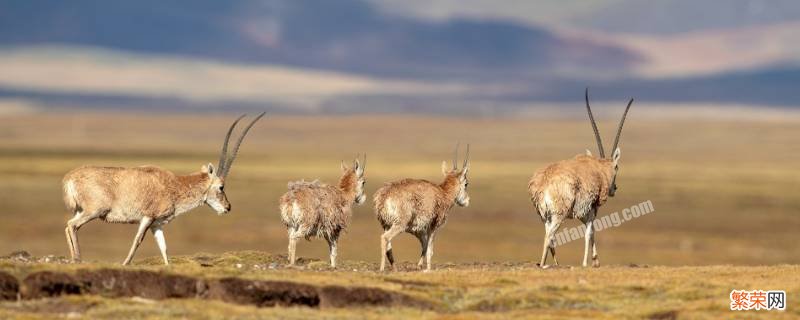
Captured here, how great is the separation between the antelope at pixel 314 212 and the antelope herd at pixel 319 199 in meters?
0.02

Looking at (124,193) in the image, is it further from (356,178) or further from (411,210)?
(411,210)

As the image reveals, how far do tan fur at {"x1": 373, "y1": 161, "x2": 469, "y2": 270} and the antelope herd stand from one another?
2cm

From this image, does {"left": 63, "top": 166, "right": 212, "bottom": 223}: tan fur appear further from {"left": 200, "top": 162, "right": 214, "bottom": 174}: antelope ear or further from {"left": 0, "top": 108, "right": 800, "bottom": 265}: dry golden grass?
{"left": 0, "top": 108, "right": 800, "bottom": 265}: dry golden grass

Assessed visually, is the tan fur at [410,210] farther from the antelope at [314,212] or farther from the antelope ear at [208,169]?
the antelope ear at [208,169]

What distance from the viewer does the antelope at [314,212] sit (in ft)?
103

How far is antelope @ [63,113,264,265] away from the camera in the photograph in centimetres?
3002

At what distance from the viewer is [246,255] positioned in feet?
122

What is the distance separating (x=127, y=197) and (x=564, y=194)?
9993mm

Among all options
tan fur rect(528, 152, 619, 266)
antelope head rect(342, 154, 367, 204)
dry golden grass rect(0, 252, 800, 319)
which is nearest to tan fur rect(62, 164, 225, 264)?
dry golden grass rect(0, 252, 800, 319)

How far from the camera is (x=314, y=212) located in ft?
104

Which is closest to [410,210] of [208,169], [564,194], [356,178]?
[356,178]

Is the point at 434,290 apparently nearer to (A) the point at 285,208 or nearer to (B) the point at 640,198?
(A) the point at 285,208

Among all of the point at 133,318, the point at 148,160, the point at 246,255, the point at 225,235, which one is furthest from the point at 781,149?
the point at 133,318

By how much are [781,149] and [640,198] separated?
8585 cm
